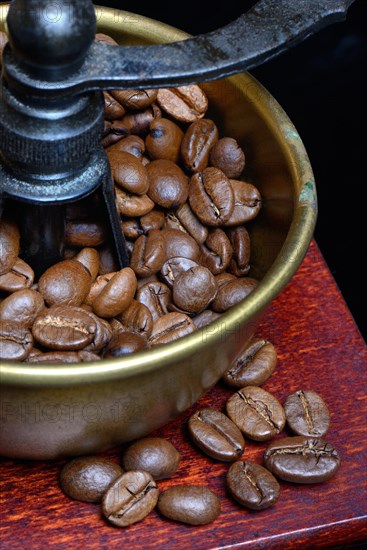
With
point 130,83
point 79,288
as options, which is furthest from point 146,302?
point 130,83

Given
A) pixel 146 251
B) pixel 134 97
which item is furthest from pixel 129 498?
pixel 134 97

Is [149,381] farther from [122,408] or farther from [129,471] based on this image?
[129,471]

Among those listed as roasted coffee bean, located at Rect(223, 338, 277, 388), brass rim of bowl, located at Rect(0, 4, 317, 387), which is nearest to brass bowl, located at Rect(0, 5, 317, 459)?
brass rim of bowl, located at Rect(0, 4, 317, 387)

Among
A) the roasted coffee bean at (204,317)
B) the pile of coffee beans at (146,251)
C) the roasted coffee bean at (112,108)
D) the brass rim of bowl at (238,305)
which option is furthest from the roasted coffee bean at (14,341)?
the roasted coffee bean at (112,108)

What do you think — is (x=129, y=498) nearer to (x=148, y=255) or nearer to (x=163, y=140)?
(x=148, y=255)

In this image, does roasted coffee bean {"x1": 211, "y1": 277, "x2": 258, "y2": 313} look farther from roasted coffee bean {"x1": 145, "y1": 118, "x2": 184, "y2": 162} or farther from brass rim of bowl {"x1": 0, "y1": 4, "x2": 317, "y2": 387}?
roasted coffee bean {"x1": 145, "y1": 118, "x2": 184, "y2": 162}

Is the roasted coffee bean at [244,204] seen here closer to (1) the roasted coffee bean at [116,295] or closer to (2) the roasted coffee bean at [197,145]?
(2) the roasted coffee bean at [197,145]

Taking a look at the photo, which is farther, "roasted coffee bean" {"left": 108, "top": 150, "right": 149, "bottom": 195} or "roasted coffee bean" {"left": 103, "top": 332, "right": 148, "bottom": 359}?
"roasted coffee bean" {"left": 108, "top": 150, "right": 149, "bottom": 195}
